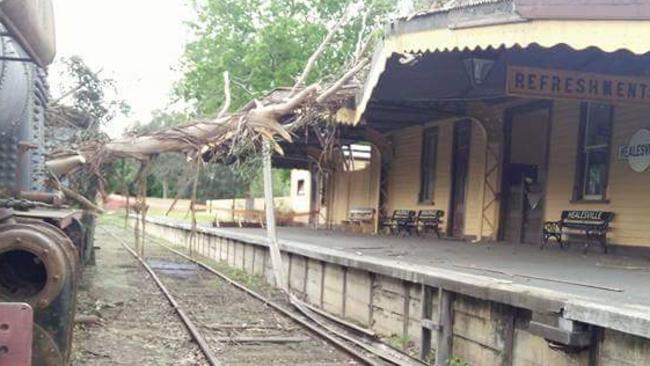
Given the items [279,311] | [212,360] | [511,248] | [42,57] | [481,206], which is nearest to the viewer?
[42,57]

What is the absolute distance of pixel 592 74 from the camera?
909 cm

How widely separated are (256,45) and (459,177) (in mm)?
12392

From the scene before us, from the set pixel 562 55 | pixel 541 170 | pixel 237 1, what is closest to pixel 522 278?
pixel 562 55

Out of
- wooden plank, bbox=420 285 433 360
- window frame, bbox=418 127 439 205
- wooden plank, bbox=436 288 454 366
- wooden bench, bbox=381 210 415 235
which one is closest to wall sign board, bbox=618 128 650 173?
wooden plank, bbox=420 285 433 360

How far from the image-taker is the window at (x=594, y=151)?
11.1 m

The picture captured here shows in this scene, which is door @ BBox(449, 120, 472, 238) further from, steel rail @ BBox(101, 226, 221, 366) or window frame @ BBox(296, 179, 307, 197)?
window frame @ BBox(296, 179, 307, 197)

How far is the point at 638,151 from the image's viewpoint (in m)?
10.4

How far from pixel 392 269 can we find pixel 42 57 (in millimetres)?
5407

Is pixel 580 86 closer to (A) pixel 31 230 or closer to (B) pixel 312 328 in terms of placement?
(B) pixel 312 328

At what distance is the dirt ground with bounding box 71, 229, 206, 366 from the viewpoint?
7.28m

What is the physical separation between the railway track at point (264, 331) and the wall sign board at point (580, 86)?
12.3ft

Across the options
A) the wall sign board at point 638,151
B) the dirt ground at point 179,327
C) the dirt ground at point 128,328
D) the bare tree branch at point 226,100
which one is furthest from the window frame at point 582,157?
the dirt ground at point 128,328

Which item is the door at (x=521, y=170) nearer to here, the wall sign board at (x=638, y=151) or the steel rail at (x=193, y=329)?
the wall sign board at (x=638, y=151)

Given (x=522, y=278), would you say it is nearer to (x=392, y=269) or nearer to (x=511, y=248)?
(x=392, y=269)
